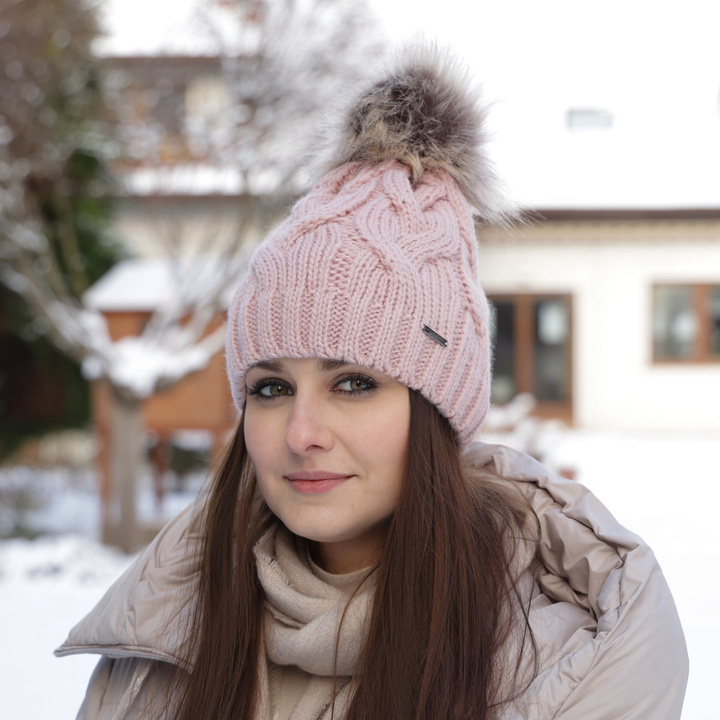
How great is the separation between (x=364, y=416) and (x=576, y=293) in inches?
355

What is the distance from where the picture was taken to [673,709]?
1262 millimetres

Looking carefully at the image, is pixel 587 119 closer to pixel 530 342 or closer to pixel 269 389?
pixel 530 342

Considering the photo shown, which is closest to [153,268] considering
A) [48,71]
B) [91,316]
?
[91,316]

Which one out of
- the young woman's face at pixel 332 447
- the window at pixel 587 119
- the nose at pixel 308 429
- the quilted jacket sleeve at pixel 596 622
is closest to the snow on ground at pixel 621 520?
the quilted jacket sleeve at pixel 596 622

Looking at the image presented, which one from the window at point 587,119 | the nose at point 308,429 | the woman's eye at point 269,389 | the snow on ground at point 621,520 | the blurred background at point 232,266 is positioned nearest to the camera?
the nose at point 308,429

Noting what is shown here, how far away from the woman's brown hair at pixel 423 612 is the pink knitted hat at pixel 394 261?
11 cm

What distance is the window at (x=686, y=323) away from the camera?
9602mm

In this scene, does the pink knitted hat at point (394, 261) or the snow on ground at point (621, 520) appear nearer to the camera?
the pink knitted hat at point (394, 261)

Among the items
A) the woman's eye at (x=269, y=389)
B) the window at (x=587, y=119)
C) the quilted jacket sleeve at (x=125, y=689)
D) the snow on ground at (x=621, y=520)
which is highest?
the window at (x=587, y=119)

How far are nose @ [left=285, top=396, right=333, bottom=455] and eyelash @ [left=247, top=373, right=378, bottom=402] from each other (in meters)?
0.06

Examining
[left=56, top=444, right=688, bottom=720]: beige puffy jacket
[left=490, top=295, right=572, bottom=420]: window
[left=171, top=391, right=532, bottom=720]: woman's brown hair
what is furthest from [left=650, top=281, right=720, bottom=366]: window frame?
[left=171, top=391, right=532, bottom=720]: woman's brown hair

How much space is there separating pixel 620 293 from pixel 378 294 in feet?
29.5

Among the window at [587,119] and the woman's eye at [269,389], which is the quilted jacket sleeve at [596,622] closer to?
the woman's eye at [269,389]

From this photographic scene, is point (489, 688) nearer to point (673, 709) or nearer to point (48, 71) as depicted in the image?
point (673, 709)
